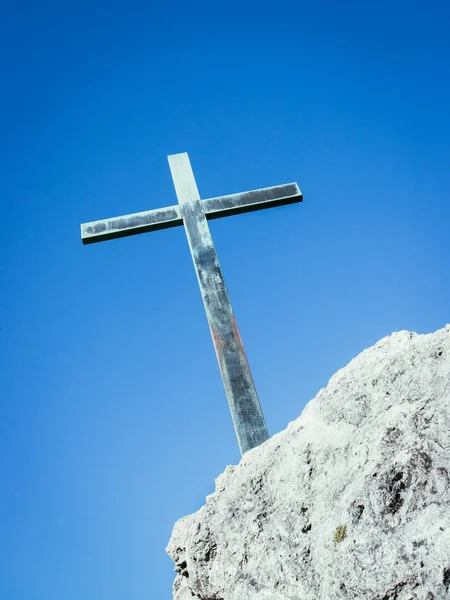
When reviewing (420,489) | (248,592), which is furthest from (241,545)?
(420,489)

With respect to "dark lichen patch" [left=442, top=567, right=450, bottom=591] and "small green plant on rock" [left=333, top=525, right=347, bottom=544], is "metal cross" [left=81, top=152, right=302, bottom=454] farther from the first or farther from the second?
"dark lichen patch" [left=442, top=567, right=450, bottom=591]

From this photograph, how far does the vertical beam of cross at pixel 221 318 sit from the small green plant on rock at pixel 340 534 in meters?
2.20

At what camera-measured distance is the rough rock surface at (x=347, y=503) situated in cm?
191

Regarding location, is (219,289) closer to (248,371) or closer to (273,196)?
(248,371)

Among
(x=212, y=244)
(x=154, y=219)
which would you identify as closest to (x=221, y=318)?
(x=212, y=244)

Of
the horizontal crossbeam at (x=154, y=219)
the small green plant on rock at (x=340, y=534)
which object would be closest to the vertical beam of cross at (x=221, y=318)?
the horizontal crossbeam at (x=154, y=219)

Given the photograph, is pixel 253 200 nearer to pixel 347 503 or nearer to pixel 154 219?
pixel 154 219

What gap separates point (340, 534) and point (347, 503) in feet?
0.39

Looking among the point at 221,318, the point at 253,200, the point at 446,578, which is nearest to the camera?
the point at 446,578

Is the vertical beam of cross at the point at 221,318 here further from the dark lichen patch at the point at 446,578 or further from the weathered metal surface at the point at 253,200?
the dark lichen patch at the point at 446,578

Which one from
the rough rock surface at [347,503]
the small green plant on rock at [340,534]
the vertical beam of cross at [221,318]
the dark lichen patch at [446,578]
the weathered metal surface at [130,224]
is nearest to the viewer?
the dark lichen patch at [446,578]

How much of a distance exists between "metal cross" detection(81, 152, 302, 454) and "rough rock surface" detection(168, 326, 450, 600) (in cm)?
139

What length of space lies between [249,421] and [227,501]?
5.59 feet

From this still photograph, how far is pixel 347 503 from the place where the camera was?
215 centimetres
